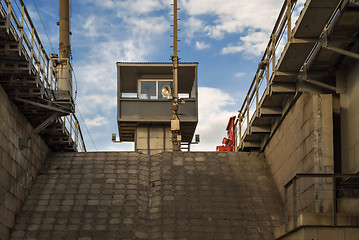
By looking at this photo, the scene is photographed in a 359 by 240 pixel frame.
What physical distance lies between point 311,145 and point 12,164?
8418mm

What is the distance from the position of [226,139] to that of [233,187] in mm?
12980

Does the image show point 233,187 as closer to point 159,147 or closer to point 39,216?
point 39,216

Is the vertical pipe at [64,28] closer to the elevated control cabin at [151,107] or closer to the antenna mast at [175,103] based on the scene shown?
the antenna mast at [175,103]

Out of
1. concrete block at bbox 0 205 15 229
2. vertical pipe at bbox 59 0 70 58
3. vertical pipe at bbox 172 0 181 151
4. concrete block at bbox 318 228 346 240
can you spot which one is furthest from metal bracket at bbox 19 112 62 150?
concrete block at bbox 318 228 346 240

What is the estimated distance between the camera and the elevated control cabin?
29.8 m

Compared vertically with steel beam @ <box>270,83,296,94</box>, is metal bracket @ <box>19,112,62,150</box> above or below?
below

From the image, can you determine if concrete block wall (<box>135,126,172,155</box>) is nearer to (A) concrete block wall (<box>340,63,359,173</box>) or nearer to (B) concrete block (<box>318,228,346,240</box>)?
(A) concrete block wall (<box>340,63,359,173</box>)

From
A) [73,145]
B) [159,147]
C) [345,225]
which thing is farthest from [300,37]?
[159,147]

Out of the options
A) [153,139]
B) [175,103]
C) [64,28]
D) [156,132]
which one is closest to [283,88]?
[64,28]

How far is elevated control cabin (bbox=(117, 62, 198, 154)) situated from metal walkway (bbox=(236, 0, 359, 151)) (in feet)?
31.3

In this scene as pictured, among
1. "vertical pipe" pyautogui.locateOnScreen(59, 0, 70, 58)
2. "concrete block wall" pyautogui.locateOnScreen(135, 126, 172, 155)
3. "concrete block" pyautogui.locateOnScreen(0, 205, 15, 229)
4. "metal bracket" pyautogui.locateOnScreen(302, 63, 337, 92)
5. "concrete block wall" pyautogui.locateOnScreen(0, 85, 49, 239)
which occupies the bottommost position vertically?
"concrete block" pyautogui.locateOnScreen(0, 205, 15, 229)

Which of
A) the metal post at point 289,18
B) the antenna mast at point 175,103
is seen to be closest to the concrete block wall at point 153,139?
the antenna mast at point 175,103

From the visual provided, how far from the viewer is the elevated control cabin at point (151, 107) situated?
2984cm

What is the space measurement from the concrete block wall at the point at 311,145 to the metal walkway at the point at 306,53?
1.74 feet
